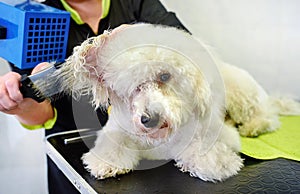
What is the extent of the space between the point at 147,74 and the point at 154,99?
2.0 inches

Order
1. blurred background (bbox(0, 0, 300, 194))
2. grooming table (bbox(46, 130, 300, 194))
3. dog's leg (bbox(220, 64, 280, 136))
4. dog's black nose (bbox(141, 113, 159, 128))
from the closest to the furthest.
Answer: dog's black nose (bbox(141, 113, 159, 128)) < grooming table (bbox(46, 130, 300, 194)) < dog's leg (bbox(220, 64, 280, 136)) < blurred background (bbox(0, 0, 300, 194))

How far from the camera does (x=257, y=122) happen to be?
997 millimetres

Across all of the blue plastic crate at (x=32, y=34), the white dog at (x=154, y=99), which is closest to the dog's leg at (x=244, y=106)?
the white dog at (x=154, y=99)

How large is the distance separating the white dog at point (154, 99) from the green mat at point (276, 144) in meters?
0.08

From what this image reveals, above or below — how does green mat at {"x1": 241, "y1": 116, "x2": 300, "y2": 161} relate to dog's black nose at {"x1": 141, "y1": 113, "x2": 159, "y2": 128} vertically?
below

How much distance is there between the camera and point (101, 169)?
75 cm

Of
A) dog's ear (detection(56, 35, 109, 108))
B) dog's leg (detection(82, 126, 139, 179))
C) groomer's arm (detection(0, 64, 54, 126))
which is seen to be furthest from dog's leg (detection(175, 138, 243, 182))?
groomer's arm (detection(0, 64, 54, 126))

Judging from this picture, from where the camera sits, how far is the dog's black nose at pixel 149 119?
0.61m

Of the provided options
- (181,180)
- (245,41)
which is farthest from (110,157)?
(245,41)

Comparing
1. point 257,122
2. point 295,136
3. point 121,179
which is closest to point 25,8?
point 121,179

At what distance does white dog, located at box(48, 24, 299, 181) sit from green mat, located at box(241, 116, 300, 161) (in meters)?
0.08

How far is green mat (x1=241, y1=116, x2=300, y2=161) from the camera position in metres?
0.87

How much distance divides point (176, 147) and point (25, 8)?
46 centimetres

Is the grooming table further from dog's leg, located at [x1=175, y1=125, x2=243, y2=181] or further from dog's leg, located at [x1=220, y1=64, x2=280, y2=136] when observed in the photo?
dog's leg, located at [x1=220, y1=64, x2=280, y2=136]
